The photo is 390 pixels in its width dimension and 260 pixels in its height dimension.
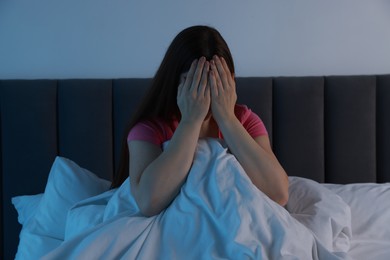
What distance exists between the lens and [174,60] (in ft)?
3.73

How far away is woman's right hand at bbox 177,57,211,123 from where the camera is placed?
111 cm

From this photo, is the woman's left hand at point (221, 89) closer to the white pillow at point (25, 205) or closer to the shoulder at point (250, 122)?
the shoulder at point (250, 122)

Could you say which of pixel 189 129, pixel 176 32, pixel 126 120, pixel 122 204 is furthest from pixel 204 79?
pixel 176 32

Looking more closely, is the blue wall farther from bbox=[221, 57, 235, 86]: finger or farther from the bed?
→ bbox=[221, 57, 235, 86]: finger

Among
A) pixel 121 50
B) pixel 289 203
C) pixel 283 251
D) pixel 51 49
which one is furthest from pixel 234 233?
pixel 51 49

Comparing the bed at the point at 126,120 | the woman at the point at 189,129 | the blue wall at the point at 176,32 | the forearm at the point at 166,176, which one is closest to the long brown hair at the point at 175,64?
the woman at the point at 189,129

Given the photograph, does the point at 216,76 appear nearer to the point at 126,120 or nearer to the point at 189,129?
the point at 189,129

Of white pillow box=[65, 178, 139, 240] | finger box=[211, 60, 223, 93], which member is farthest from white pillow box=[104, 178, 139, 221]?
finger box=[211, 60, 223, 93]

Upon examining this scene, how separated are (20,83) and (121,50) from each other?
37cm

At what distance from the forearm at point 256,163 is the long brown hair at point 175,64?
17cm

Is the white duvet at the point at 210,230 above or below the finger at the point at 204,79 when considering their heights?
below

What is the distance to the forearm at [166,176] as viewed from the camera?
1.02 metres

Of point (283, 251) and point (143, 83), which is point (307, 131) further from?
point (283, 251)

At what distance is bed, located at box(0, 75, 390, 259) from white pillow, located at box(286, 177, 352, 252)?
317mm
